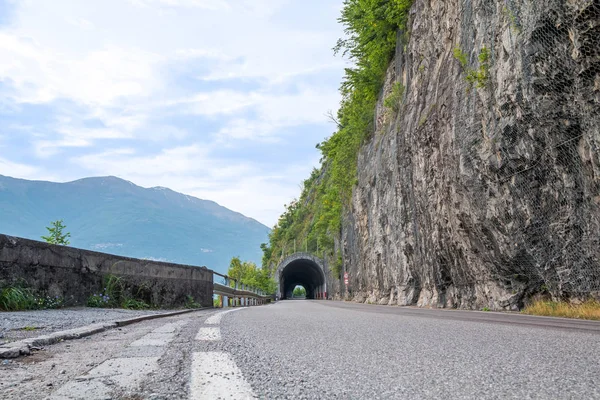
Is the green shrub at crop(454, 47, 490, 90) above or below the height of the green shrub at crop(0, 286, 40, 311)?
above

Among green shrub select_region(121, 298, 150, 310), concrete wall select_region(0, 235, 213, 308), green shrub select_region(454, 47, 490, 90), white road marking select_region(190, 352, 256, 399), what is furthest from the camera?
green shrub select_region(454, 47, 490, 90)

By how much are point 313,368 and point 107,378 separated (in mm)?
1128

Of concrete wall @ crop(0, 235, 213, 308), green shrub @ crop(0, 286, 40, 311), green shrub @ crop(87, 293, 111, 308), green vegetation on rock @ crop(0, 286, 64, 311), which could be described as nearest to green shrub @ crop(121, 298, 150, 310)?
concrete wall @ crop(0, 235, 213, 308)

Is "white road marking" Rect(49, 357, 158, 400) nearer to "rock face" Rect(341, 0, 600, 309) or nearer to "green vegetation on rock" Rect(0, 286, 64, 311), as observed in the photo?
"green vegetation on rock" Rect(0, 286, 64, 311)

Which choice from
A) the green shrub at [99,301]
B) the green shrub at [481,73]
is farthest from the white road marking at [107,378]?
the green shrub at [481,73]

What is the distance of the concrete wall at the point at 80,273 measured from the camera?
8.13 m

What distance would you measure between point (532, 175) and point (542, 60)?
7.69 ft

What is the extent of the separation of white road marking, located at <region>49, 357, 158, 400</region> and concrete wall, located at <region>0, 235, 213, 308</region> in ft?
19.7

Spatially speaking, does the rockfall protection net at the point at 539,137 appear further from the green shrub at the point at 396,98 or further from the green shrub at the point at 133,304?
the green shrub at the point at 396,98

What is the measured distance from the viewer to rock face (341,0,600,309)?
28.2 ft

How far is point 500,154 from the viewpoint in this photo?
36.3 ft

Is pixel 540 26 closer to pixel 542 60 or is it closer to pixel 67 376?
pixel 542 60

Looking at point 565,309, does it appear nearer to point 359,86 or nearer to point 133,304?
point 133,304

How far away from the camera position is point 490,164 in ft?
37.7
